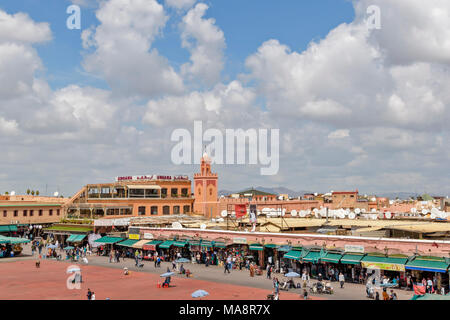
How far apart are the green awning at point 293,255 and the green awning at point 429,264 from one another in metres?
9.88

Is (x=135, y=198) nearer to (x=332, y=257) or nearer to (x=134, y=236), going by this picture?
(x=134, y=236)

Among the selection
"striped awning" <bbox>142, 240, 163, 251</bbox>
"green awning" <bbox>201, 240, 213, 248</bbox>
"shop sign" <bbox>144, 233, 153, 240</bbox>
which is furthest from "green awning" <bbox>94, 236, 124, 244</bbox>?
"green awning" <bbox>201, 240, 213, 248</bbox>

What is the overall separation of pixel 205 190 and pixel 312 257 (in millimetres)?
47999

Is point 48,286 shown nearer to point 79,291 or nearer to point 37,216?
point 79,291

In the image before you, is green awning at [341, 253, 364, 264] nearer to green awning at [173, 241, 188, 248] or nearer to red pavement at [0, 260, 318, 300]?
red pavement at [0, 260, 318, 300]

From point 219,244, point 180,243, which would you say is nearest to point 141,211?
point 180,243

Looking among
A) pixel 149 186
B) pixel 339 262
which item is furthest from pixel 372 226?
pixel 149 186

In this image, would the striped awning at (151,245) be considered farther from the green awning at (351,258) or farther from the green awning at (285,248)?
the green awning at (351,258)

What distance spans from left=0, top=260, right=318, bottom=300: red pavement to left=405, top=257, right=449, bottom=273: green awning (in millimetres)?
9594

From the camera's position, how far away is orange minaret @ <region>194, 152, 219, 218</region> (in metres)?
86.9

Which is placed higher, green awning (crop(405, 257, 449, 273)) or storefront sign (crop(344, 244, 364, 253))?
storefront sign (crop(344, 244, 364, 253))

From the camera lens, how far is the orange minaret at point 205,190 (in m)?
86.9

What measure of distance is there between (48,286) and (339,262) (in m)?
25.1
